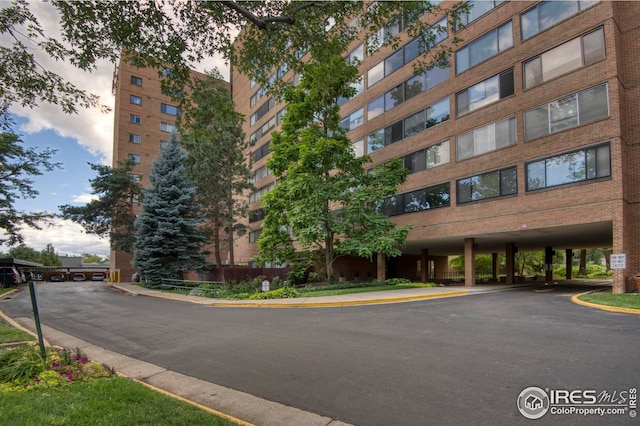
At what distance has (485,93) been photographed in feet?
70.4

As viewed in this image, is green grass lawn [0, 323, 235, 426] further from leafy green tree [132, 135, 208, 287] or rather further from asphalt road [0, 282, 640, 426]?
leafy green tree [132, 135, 208, 287]

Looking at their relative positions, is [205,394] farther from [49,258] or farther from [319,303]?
[49,258]

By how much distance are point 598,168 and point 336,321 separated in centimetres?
1370

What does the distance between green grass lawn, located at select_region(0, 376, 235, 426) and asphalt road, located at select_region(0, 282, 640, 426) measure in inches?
44.8

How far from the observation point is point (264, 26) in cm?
622

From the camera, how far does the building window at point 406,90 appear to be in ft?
79.4

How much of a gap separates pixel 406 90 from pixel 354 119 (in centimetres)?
573

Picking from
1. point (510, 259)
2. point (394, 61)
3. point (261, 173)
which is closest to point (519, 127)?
point (394, 61)

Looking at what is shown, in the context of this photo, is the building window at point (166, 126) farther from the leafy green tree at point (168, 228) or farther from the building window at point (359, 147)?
the building window at point (359, 147)

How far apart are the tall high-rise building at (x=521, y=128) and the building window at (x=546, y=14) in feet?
0.18

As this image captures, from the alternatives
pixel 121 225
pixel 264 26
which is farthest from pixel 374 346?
pixel 121 225

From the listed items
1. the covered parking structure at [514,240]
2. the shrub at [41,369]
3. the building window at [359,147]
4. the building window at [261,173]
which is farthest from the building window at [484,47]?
the building window at [261,173]

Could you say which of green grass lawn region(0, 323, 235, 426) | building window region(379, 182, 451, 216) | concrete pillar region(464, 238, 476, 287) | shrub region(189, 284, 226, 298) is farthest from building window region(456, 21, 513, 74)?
green grass lawn region(0, 323, 235, 426)

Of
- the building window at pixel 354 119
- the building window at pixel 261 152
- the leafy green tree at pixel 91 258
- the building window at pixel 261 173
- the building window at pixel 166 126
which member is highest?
the building window at pixel 166 126
